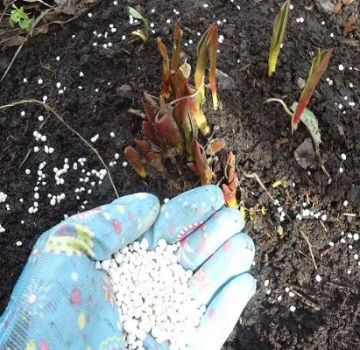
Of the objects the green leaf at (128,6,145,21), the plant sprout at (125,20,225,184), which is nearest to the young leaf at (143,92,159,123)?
the plant sprout at (125,20,225,184)

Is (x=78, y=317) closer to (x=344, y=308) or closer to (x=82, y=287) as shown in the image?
(x=82, y=287)

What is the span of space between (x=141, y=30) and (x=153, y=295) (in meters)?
0.80

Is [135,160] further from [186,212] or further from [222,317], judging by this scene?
[222,317]

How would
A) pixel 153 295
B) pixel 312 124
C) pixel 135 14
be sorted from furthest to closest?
1. pixel 135 14
2. pixel 312 124
3. pixel 153 295

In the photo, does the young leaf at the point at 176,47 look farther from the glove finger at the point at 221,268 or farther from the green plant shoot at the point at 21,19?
the green plant shoot at the point at 21,19

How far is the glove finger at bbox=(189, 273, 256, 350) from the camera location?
160 cm

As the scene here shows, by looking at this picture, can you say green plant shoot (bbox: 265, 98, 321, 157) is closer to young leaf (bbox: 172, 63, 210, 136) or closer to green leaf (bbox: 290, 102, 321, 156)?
green leaf (bbox: 290, 102, 321, 156)

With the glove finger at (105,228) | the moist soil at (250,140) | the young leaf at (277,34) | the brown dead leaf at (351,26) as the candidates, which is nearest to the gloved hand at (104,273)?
the glove finger at (105,228)

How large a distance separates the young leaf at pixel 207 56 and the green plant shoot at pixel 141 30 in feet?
0.98

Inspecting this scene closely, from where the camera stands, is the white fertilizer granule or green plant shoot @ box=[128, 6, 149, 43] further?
green plant shoot @ box=[128, 6, 149, 43]

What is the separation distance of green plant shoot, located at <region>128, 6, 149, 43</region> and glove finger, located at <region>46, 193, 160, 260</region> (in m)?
0.53

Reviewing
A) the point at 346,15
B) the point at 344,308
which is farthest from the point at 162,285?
the point at 346,15

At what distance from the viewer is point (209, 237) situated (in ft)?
5.48

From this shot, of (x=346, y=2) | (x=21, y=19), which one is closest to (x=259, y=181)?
(x=346, y=2)
